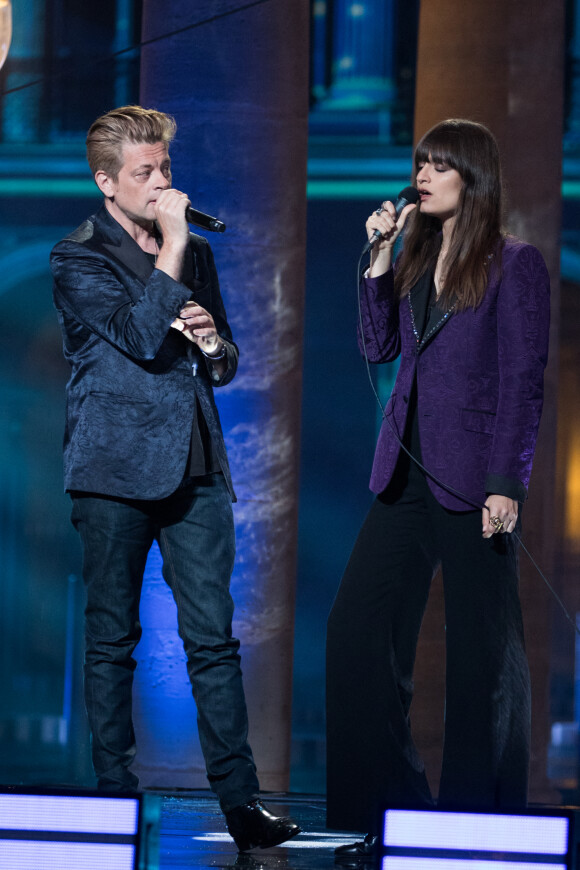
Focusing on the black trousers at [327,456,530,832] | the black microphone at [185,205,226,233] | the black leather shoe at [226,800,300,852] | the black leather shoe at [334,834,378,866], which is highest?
the black microphone at [185,205,226,233]

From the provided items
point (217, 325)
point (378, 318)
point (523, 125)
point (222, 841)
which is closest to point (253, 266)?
point (523, 125)

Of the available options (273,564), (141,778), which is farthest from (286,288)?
(141,778)

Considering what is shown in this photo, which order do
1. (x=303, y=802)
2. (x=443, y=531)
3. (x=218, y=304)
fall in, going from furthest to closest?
(x=303, y=802) → (x=218, y=304) → (x=443, y=531)

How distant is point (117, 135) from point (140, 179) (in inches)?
4.1

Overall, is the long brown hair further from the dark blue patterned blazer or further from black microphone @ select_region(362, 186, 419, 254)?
the dark blue patterned blazer

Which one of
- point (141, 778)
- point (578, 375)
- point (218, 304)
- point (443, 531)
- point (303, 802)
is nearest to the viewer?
point (443, 531)

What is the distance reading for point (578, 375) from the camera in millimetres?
5336

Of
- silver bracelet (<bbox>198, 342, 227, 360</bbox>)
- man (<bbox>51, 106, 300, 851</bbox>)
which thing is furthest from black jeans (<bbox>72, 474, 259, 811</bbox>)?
silver bracelet (<bbox>198, 342, 227, 360</bbox>)

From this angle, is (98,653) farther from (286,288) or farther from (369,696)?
(286,288)

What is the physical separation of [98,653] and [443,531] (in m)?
0.70

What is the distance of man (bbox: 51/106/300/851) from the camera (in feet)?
7.45

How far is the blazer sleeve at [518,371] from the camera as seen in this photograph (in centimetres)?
218

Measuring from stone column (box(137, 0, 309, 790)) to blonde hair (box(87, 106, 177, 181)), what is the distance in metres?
1.41

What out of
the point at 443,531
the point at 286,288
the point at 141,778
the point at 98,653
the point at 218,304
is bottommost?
the point at 141,778
